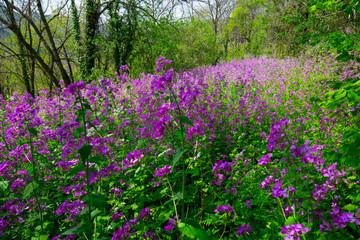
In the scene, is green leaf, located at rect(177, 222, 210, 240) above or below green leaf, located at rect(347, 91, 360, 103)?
below

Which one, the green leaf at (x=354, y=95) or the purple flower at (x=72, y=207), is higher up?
the green leaf at (x=354, y=95)

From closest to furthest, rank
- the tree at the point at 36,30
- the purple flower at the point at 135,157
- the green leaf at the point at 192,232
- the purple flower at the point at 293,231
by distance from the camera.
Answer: the purple flower at the point at 293,231
the green leaf at the point at 192,232
the purple flower at the point at 135,157
the tree at the point at 36,30

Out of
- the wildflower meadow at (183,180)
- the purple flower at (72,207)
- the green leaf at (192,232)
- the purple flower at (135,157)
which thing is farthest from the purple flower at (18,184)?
the green leaf at (192,232)

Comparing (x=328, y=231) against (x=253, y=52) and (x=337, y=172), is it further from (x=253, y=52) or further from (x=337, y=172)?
(x=253, y=52)

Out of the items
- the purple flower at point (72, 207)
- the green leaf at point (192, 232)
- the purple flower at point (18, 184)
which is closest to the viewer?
the green leaf at point (192, 232)

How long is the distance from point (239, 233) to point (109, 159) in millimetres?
1666

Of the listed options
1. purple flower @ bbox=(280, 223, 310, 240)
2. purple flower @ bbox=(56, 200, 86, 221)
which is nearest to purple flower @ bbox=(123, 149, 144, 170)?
purple flower @ bbox=(56, 200, 86, 221)

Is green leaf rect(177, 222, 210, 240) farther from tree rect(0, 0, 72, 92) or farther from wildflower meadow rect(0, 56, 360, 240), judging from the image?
tree rect(0, 0, 72, 92)

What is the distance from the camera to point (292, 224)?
4.12ft

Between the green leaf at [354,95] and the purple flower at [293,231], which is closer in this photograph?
the purple flower at [293,231]

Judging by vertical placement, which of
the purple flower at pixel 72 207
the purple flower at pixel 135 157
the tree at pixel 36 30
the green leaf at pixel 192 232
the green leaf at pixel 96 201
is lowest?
the purple flower at pixel 72 207

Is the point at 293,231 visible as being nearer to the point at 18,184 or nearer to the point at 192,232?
the point at 192,232

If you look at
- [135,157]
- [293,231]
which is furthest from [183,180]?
[293,231]

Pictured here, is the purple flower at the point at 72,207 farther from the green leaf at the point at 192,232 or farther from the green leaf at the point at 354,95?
the green leaf at the point at 354,95
